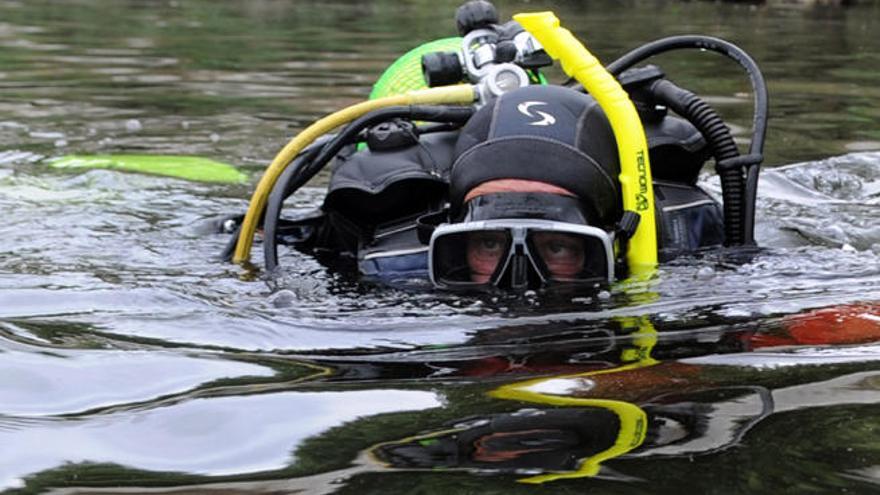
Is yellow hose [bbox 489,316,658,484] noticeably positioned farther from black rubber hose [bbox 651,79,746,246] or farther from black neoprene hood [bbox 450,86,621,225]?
black rubber hose [bbox 651,79,746,246]

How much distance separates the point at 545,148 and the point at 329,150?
719mm

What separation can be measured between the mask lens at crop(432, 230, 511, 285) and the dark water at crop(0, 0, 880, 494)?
0.10 m

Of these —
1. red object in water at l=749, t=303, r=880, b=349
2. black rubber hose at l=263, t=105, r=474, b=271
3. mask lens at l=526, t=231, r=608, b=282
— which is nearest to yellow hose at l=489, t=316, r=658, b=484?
red object in water at l=749, t=303, r=880, b=349

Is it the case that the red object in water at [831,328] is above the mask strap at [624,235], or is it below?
below

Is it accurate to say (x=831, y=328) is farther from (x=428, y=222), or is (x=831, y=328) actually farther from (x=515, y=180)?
(x=428, y=222)

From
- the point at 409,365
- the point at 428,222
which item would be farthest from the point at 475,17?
the point at 409,365

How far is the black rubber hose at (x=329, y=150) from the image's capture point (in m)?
3.54

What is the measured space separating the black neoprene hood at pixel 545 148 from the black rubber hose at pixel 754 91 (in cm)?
38

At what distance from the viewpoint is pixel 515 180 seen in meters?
3.33

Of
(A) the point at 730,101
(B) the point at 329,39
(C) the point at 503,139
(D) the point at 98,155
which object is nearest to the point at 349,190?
(C) the point at 503,139

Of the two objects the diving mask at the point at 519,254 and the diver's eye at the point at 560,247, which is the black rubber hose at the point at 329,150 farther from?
the diver's eye at the point at 560,247

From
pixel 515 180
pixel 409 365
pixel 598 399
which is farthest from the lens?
pixel 515 180

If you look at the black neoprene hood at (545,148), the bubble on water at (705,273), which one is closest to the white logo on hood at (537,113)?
the black neoprene hood at (545,148)

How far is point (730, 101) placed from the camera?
863 cm
